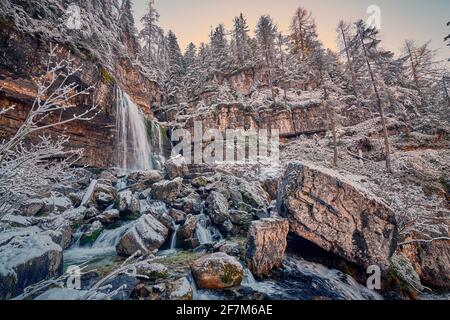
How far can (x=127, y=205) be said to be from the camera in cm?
920

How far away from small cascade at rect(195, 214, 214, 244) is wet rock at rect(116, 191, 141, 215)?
2947 millimetres

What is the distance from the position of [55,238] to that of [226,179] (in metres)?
8.68

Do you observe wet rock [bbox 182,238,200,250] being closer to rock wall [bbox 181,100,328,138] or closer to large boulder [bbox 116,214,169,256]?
large boulder [bbox 116,214,169,256]

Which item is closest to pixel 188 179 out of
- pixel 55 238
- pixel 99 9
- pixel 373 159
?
pixel 55 238

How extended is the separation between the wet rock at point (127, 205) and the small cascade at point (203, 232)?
9.67ft

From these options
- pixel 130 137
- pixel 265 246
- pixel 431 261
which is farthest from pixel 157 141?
pixel 431 261

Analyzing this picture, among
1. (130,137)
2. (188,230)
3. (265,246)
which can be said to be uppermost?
(130,137)

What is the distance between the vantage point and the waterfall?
15164mm

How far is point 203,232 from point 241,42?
30.0 m

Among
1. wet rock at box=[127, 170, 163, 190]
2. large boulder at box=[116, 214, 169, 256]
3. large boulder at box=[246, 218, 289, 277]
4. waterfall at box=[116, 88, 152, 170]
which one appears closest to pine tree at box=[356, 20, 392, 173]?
large boulder at box=[246, 218, 289, 277]

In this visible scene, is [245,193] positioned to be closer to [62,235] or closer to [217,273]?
[217,273]

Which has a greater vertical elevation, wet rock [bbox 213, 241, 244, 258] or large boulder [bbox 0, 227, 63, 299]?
large boulder [bbox 0, 227, 63, 299]

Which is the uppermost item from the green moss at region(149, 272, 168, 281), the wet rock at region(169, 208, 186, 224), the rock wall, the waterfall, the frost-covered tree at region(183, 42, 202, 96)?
the frost-covered tree at region(183, 42, 202, 96)

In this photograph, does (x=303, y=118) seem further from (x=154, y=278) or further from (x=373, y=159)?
A: (x=154, y=278)
